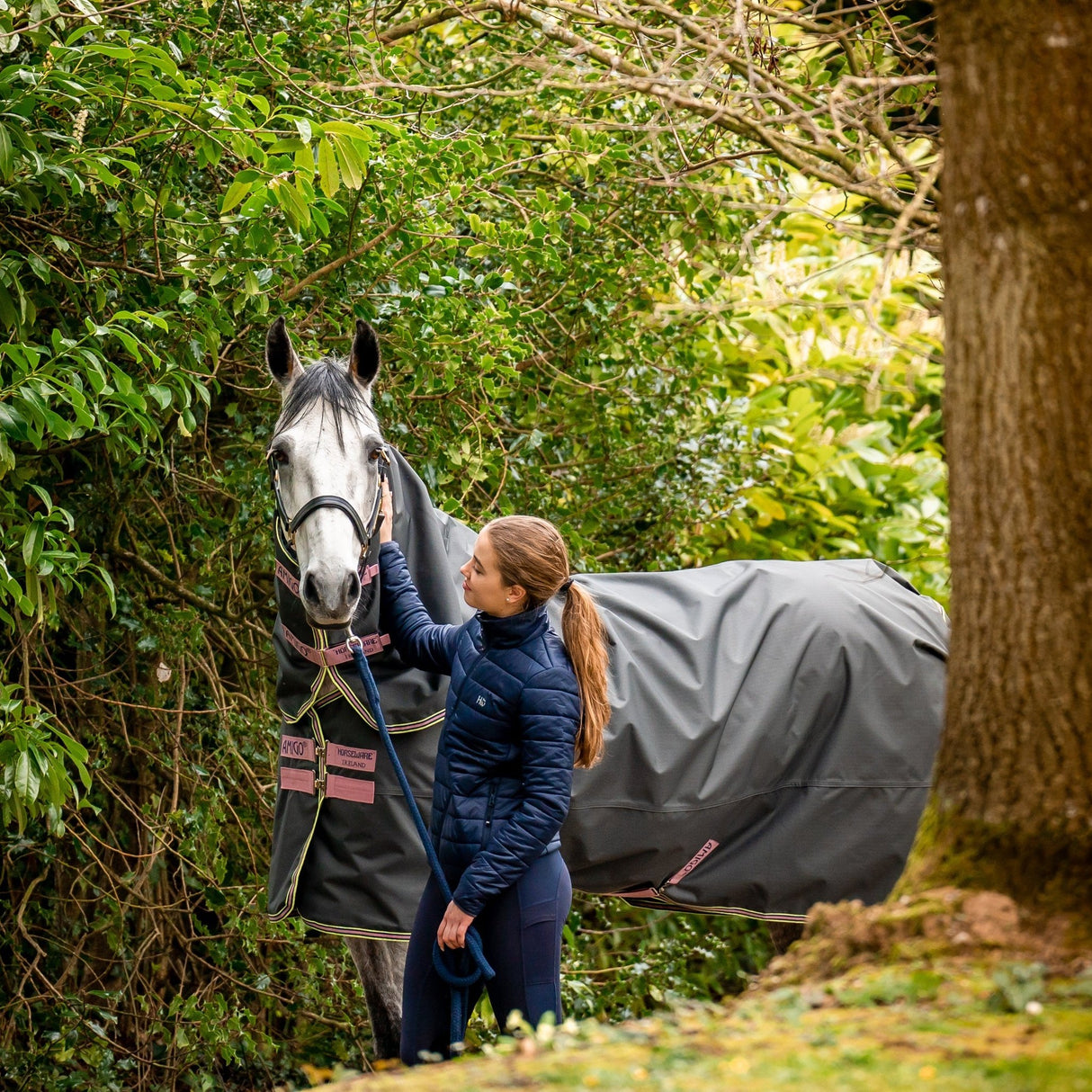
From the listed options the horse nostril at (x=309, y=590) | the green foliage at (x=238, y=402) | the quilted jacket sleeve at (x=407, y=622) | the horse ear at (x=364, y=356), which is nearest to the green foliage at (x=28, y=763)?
the green foliage at (x=238, y=402)

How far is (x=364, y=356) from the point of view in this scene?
307 cm

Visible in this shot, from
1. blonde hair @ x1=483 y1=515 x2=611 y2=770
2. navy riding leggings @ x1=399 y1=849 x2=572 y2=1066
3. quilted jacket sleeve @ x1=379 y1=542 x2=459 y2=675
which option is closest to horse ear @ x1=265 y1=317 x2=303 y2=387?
quilted jacket sleeve @ x1=379 y1=542 x2=459 y2=675

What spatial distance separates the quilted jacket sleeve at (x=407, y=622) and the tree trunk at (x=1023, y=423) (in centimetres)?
128

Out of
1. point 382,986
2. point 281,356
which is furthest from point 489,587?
point 382,986

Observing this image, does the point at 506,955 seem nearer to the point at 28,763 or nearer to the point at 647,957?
the point at 28,763

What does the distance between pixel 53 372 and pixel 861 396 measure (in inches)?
181

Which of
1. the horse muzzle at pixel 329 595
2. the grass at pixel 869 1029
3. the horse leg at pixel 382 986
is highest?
the horse muzzle at pixel 329 595

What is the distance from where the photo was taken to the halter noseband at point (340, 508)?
273 cm

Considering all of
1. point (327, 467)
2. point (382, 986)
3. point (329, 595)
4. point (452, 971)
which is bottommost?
point (382, 986)

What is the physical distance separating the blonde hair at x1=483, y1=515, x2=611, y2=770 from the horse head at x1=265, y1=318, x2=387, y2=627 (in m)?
0.37

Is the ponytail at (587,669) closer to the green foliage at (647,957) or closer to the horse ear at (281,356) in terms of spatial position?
the horse ear at (281,356)

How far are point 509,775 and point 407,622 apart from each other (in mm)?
492

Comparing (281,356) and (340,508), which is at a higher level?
(281,356)

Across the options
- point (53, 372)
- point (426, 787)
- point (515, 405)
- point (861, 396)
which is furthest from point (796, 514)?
point (53, 372)
